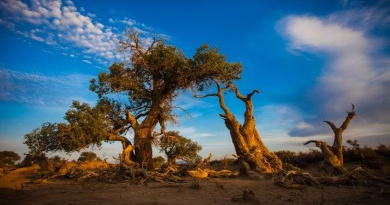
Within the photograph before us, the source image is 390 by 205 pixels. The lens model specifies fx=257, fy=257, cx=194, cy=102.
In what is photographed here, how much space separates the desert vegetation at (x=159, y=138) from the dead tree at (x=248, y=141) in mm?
59

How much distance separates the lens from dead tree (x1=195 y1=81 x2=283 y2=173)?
1539 cm

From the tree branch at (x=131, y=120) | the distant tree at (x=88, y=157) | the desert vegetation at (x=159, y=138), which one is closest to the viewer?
the desert vegetation at (x=159, y=138)

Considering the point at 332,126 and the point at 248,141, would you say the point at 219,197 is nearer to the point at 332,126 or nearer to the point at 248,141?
the point at 248,141

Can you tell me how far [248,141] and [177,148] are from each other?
585 cm

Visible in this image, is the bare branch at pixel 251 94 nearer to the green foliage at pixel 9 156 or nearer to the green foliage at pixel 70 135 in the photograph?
the green foliage at pixel 70 135

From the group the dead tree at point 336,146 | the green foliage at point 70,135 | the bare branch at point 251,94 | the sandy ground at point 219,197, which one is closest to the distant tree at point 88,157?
the green foliage at point 70,135

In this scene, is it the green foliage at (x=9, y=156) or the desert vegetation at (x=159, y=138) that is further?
the green foliage at (x=9, y=156)

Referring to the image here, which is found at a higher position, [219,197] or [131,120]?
[131,120]

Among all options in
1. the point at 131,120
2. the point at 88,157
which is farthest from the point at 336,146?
the point at 88,157

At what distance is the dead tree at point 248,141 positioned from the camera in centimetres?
1539

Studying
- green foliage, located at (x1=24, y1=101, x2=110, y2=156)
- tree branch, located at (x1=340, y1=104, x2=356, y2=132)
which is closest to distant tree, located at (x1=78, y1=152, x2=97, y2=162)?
green foliage, located at (x1=24, y1=101, x2=110, y2=156)

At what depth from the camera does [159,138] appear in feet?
65.4

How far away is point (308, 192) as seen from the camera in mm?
9422

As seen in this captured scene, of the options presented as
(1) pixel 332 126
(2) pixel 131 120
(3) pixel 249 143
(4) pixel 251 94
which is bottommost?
(3) pixel 249 143
